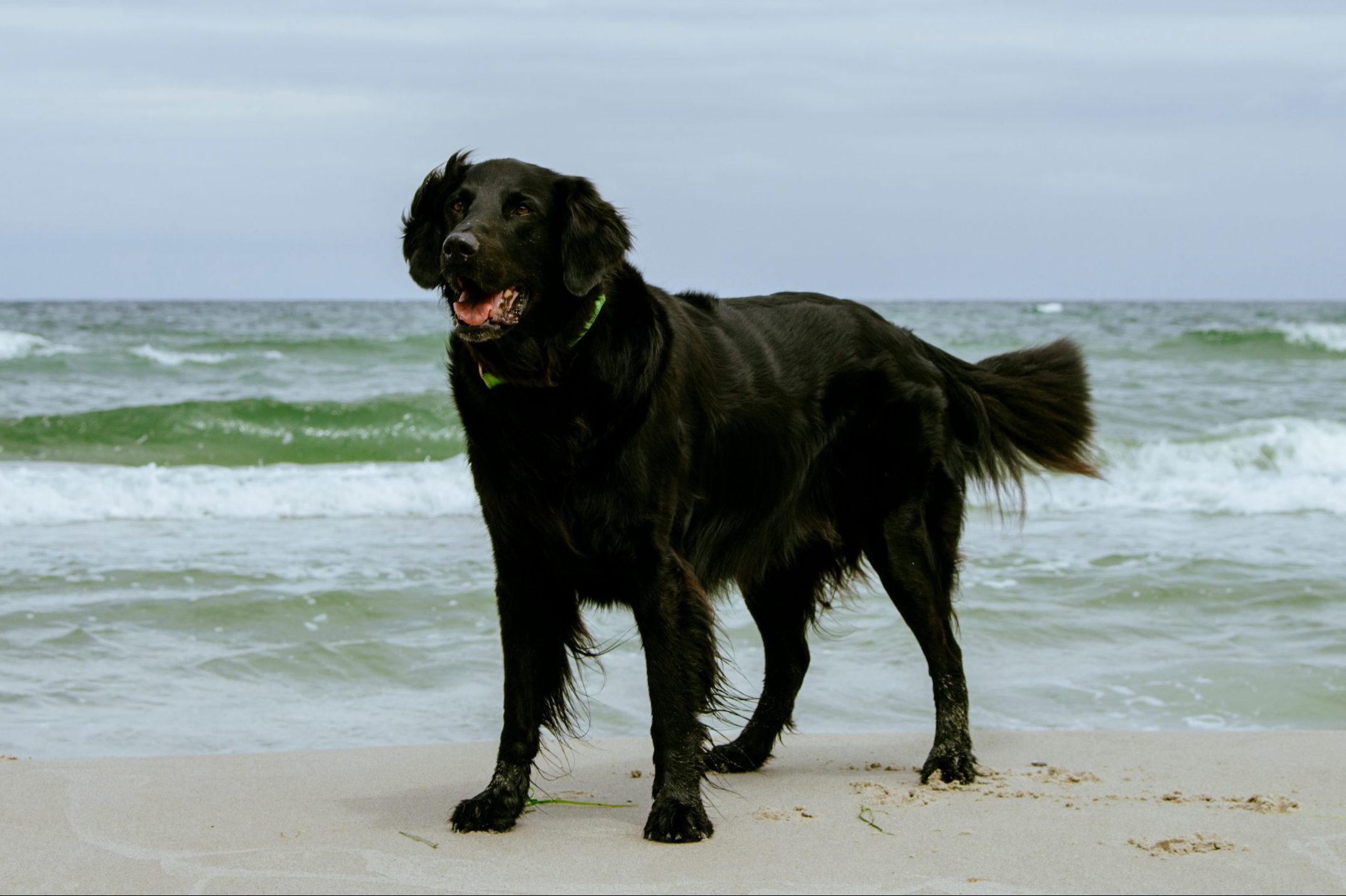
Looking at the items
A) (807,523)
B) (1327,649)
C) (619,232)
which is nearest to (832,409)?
(807,523)

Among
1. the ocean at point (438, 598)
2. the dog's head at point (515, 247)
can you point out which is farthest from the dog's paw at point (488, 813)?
the dog's head at point (515, 247)

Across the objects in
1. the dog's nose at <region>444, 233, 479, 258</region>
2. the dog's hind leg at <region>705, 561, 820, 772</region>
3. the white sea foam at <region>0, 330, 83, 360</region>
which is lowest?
the white sea foam at <region>0, 330, 83, 360</region>

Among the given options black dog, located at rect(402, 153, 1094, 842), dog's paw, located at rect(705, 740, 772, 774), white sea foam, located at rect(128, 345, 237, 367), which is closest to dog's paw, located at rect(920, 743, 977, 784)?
black dog, located at rect(402, 153, 1094, 842)

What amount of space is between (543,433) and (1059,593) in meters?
4.29

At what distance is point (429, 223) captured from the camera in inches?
138

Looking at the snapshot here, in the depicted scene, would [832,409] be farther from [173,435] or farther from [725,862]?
[173,435]

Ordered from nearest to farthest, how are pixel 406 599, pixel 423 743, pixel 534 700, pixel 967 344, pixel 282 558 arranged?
pixel 534 700
pixel 423 743
pixel 406 599
pixel 282 558
pixel 967 344

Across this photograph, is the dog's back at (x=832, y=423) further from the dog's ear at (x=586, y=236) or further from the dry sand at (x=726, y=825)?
the dry sand at (x=726, y=825)

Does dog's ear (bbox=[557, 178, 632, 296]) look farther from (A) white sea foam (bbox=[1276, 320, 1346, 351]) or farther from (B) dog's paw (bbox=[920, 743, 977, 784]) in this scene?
(A) white sea foam (bbox=[1276, 320, 1346, 351])

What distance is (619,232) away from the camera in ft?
11.0

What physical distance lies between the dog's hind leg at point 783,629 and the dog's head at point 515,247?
145cm

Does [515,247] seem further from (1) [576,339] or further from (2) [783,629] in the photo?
(2) [783,629]

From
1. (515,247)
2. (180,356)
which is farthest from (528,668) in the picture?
(180,356)

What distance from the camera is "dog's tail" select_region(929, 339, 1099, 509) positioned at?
4.63 meters
